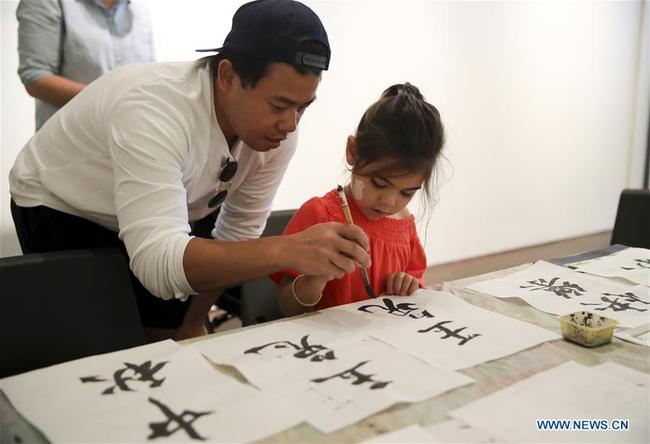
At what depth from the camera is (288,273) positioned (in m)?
1.12

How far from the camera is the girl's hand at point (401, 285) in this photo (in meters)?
1.05

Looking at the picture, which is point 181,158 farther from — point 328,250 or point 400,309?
point 400,309

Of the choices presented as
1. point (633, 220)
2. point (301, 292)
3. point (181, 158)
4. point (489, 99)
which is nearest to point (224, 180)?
point (181, 158)

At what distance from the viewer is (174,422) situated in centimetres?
57

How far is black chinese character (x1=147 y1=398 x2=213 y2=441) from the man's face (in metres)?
0.59

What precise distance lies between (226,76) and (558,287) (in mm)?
776

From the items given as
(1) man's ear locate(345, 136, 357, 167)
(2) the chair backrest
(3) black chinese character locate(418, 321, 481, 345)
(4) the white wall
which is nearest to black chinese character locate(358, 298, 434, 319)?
(3) black chinese character locate(418, 321, 481, 345)

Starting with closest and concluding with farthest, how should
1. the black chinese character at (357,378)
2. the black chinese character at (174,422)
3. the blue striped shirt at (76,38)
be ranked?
the black chinese character at (174,422) < the black chinese character at (357,378) < the blue striped shirt at (76,38)

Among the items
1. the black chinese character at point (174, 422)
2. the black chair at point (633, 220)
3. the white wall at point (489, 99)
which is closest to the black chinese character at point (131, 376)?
the black chinese character at point (174, 422)

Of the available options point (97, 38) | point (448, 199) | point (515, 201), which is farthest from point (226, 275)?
point (515, 201)

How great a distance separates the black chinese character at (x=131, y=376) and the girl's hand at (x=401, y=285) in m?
0.49

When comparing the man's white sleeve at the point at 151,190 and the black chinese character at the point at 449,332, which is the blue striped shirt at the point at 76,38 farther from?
the black chinese character at the point at 449,332

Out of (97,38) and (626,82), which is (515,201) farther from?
(97,38)

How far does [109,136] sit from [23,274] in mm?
280
